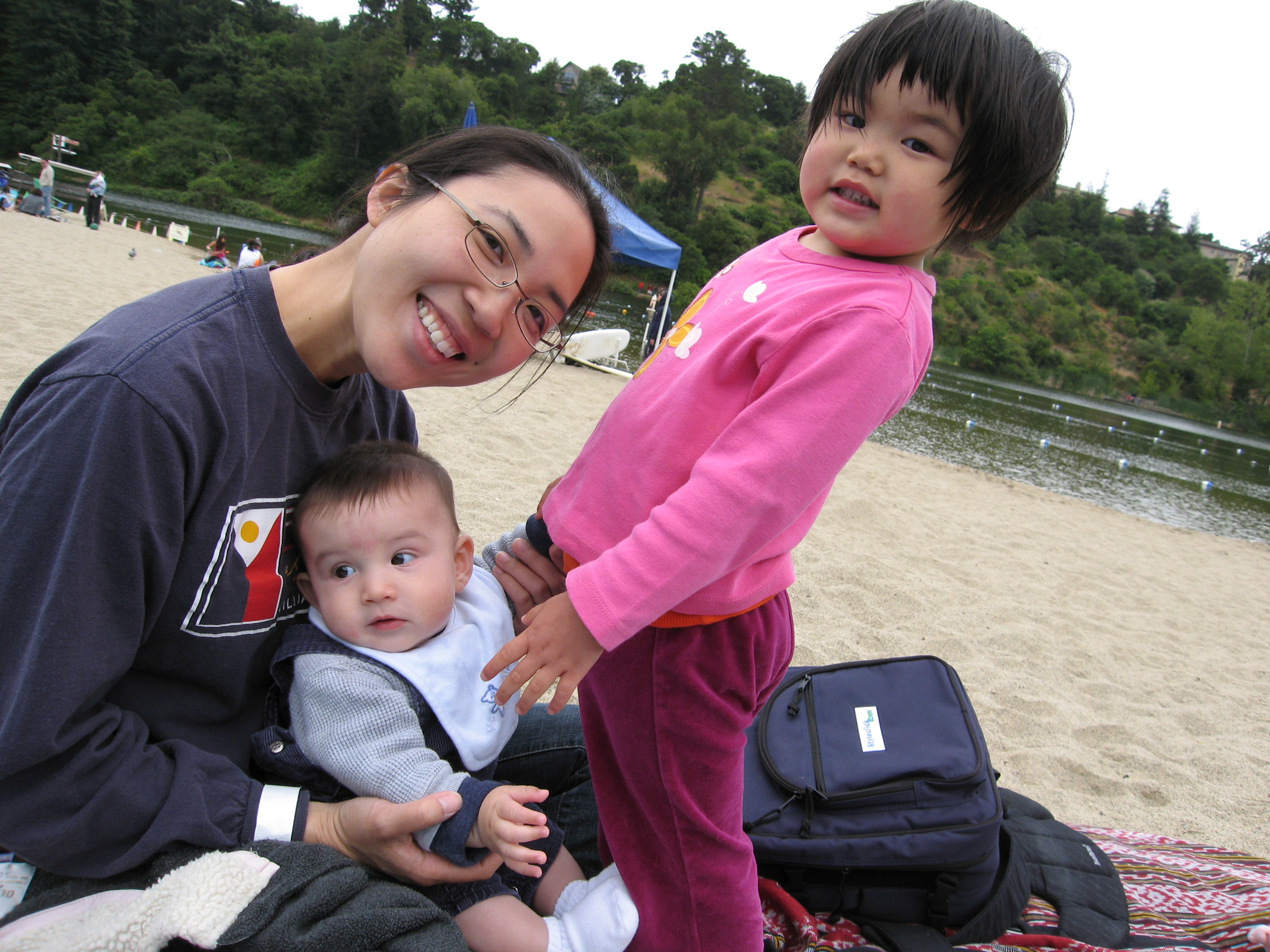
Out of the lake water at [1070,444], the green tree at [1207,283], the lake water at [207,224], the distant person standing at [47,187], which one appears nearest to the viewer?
the lake water at [1070,444]

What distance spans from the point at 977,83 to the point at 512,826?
1323 mm

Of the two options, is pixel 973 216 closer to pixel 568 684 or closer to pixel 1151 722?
pixel 568 684

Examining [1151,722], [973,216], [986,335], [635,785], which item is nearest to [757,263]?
[973,216]

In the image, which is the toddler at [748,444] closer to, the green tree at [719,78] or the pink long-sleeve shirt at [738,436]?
the pink long-sleeve shirt at [738,436]

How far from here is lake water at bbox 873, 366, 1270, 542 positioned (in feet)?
35.8

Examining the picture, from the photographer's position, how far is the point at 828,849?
1521 mm

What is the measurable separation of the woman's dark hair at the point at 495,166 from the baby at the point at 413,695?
18.4 inches

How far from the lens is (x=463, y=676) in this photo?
4.10 ft

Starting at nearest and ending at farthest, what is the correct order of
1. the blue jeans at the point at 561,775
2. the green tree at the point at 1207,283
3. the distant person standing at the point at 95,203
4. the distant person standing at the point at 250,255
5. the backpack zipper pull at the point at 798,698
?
the blue jeans at the point at 561,775, the backpack zipper pull at the point at 798,698, the distant person standing at the point at 250,255, the distant person standing at the point at 95,203, the green tree at the point at 1207,283

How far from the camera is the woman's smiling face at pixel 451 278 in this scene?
1.10 metres

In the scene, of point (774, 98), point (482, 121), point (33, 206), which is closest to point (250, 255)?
point (33, 206)

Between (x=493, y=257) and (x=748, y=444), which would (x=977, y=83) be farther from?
(x=493, y=257)

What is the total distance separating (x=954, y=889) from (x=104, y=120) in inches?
2431

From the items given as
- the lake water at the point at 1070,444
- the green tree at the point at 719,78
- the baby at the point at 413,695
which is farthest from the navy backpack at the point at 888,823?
the green tree at the point at 719,78
